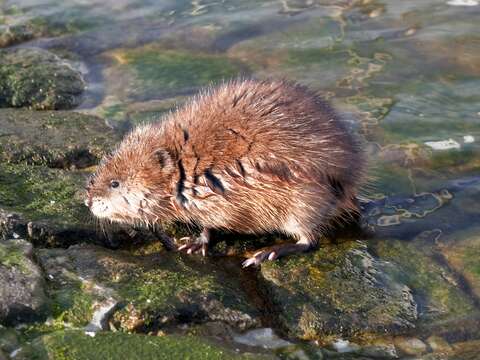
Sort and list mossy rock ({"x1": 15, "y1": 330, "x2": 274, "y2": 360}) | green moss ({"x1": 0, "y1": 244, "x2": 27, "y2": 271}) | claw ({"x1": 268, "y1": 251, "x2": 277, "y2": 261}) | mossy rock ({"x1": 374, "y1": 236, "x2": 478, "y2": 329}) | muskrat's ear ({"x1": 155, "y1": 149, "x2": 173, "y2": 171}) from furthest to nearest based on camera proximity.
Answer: muskrat's ear ({"x1": 155, "y1": 149, "x2": 173, "y2": 171}) → claw ({"x1": 268, "y1": 251, "x2": 277, "y2": 261}) → mossy rock ({"x1": 374, "y1": 236, "x2": 478, "y2": 329}) → green moss ({"x1": 0, "y1": 244, "x2": 27, "y2": 271}) → mossy rock ({"x1": 15, "y1": 330, "x2": 274, "y2": 360})

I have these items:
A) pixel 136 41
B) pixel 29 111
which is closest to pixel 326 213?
pixel 29 111

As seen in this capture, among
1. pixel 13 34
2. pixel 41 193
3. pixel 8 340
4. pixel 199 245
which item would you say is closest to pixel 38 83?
pixel 13 34

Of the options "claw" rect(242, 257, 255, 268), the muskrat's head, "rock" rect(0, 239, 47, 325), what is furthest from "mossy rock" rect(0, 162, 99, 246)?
"claw" rect(242, 257, 255, 268)

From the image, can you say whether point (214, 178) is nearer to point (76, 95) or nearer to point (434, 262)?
point (434, 262)

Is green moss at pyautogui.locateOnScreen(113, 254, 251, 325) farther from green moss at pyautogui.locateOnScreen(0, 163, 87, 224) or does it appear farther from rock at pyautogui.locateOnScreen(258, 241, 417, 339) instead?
green moss at pyautogui.locateOnScreen(0, 163, 87, 224)

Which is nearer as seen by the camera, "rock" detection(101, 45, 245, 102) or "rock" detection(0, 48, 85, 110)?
"rock" detection(0, 48, 85, 110)

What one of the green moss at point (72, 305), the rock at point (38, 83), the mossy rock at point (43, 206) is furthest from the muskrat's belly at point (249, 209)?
the rock at point (38, 83)
